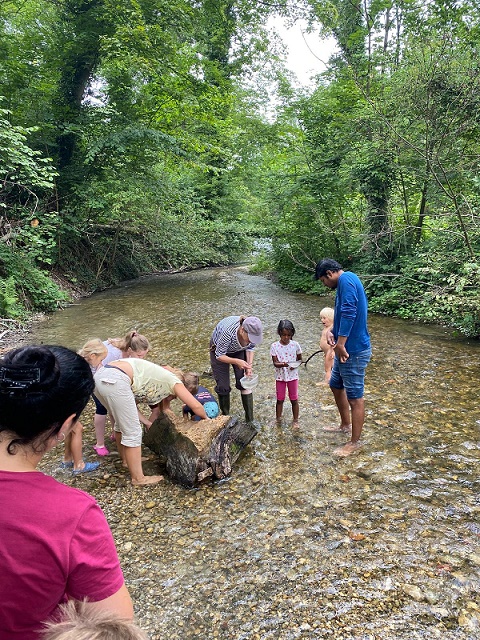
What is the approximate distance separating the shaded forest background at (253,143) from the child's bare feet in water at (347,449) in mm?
4522

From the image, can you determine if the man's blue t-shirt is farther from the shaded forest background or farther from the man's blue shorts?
the shaded forest background

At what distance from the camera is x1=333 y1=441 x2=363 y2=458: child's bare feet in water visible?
435 centimetres

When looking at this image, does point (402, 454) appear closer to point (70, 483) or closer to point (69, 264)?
point (70, 483)

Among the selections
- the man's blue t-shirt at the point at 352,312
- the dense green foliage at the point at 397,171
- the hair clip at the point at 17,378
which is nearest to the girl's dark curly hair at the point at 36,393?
the hair clip at the point at 17,378

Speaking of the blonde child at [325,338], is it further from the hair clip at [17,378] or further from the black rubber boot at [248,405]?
the hair clip at [17,378]

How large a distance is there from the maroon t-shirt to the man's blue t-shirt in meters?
3.30

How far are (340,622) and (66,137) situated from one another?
650 inches

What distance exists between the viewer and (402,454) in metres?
4.31

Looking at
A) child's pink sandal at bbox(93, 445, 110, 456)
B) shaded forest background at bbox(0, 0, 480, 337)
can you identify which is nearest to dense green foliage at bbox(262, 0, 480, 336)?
shaded forest background at bbox(0, 0, 480, 337)

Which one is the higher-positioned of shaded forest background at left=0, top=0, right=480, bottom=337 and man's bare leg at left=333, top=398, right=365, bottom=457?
shaded forest background at left=0, top=0, right=480, bottom=337

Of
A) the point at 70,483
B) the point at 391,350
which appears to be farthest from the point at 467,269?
the point at 70,483

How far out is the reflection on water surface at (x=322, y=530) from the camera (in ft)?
8.23

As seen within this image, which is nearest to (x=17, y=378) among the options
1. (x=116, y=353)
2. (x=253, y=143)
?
(x=116, y=353)

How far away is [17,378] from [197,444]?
2.89 meters
